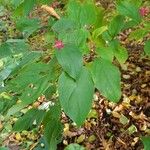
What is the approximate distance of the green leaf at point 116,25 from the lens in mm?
1214

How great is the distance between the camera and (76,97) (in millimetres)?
1005

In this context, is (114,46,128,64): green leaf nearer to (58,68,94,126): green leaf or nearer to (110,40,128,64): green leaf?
(110,40,128,64): green leaf

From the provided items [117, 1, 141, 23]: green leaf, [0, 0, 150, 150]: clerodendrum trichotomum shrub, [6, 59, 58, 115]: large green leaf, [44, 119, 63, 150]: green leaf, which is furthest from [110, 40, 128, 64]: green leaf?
[44, 119, 63, 150]: green leaf

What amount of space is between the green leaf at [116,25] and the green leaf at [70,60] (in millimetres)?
258

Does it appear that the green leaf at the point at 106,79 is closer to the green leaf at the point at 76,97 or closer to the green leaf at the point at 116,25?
the green leaf at the point at 76,97

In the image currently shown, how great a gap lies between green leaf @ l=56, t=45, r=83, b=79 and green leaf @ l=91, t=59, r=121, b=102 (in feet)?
0.21

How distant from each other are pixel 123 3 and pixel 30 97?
0.44 metres

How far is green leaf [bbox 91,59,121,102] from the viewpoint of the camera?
3.38 feet

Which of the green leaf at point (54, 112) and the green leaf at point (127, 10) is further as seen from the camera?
the green leaf at point (54, 112)

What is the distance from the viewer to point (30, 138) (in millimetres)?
2689

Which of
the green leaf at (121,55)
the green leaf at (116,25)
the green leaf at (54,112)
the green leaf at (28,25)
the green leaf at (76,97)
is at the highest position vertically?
the green leaf at (28,25)

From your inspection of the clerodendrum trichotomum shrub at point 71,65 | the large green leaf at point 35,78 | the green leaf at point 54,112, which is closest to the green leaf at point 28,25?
the clerodendrum trichotomum shrub at point 71,65

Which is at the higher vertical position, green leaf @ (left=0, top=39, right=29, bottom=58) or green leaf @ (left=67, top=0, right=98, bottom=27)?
green leaf @ (left=67, top=0, right=98, bottom=27)

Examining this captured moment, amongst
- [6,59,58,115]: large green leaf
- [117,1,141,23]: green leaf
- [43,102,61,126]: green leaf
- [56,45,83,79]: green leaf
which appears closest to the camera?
[56,45,83,79]: green leaf
